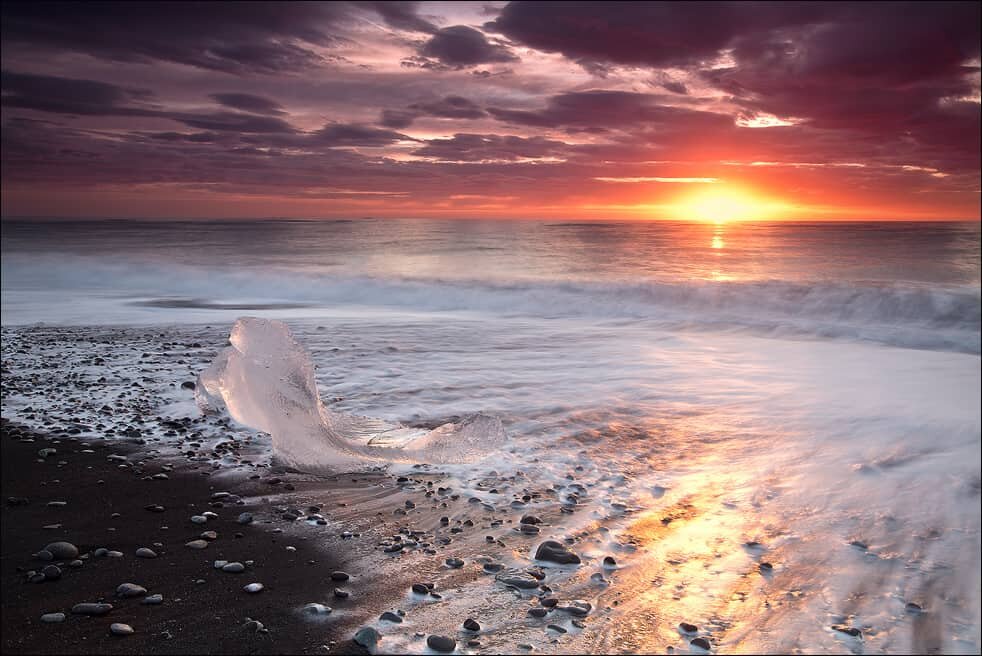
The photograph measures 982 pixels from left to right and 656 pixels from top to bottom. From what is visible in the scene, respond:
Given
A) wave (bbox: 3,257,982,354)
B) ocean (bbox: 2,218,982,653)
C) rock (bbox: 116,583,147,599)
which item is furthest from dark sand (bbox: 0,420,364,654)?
wave (bbox: 3,257,982,354)

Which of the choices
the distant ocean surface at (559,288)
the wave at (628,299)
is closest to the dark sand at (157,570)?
the distant ocean surface at (559,288)

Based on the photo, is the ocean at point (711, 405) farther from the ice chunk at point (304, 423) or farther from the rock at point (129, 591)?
the rock at point (129, 591)

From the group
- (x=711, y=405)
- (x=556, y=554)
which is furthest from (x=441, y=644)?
(x=711, y=405)

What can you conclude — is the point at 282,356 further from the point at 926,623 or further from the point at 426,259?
the point at 426,259

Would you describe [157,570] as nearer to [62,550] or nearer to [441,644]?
[62,550]

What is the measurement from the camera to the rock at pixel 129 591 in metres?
3.07

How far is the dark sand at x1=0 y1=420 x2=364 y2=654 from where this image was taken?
2.75 meters

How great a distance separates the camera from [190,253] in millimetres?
34906

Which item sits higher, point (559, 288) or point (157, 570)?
point (559, 288)

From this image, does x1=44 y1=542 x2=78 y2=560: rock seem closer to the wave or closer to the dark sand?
the dark sand

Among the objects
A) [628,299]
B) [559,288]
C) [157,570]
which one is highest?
[559,288]

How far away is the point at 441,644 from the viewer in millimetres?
2721

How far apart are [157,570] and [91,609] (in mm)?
412

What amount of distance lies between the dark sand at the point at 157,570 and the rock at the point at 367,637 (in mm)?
39
